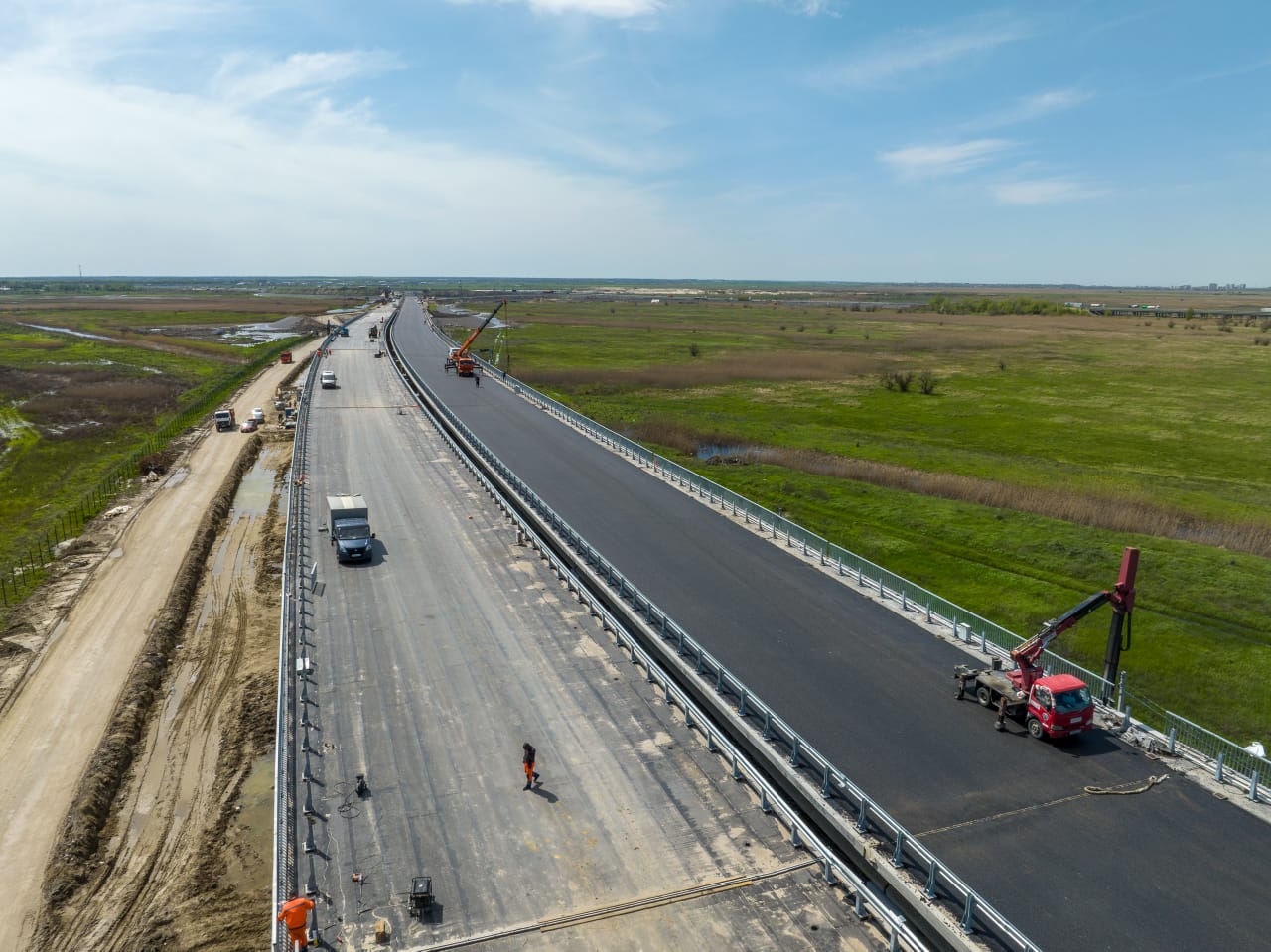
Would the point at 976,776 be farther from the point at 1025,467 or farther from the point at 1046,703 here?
the point at 1025,467

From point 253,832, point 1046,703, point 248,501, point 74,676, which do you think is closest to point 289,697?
point 253,832

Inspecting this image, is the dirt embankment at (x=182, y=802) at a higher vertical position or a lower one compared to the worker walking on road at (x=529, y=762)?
lower

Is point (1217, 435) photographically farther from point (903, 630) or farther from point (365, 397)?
point (365, 397)

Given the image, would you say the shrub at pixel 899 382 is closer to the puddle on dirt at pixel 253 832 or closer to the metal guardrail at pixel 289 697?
the metal guardrail at pixel 289 697

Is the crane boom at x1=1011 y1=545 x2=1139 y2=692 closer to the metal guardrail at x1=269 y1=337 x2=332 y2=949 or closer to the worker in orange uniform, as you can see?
the worker in orange uniform

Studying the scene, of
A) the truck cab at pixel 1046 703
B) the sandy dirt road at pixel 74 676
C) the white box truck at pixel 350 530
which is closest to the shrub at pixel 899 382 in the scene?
the white box truck at pixel 350 530

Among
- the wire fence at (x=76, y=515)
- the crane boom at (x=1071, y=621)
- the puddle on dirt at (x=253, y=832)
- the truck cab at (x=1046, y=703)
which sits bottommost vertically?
the puddle on dirt at (x=253, y=832)
